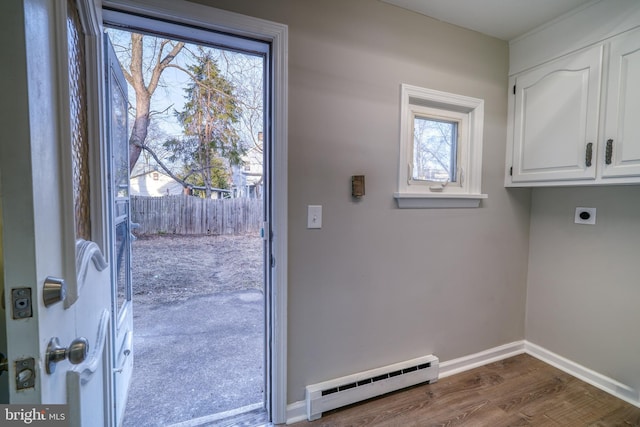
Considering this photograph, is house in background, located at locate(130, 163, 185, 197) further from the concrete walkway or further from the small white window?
the small white window

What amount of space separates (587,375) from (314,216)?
2.20 meters

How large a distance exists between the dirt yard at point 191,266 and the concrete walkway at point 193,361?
0.38 metres

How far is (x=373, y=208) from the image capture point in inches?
67.5

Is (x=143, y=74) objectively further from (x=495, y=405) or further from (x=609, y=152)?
(x=495, y=405)

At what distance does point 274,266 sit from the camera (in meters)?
1.51

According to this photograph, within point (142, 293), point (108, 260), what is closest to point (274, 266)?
point (108, 260)

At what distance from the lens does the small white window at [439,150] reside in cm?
179

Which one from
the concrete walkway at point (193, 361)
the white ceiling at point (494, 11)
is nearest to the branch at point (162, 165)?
the concrete walkway at point (193, 361)

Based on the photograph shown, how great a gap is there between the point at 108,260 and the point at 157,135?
102 inches

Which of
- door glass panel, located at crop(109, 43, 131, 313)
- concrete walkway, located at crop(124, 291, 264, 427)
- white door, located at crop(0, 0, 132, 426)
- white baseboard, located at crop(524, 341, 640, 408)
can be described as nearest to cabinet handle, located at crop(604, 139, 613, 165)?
white baseboard, located at crop(524, 341, 640, 408)

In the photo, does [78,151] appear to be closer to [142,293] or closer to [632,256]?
[632,256]

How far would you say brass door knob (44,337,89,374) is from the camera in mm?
510

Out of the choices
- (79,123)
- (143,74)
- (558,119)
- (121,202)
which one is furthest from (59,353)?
(143,74)

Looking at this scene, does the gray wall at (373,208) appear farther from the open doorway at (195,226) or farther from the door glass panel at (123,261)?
the door glass panel at (123,261)
